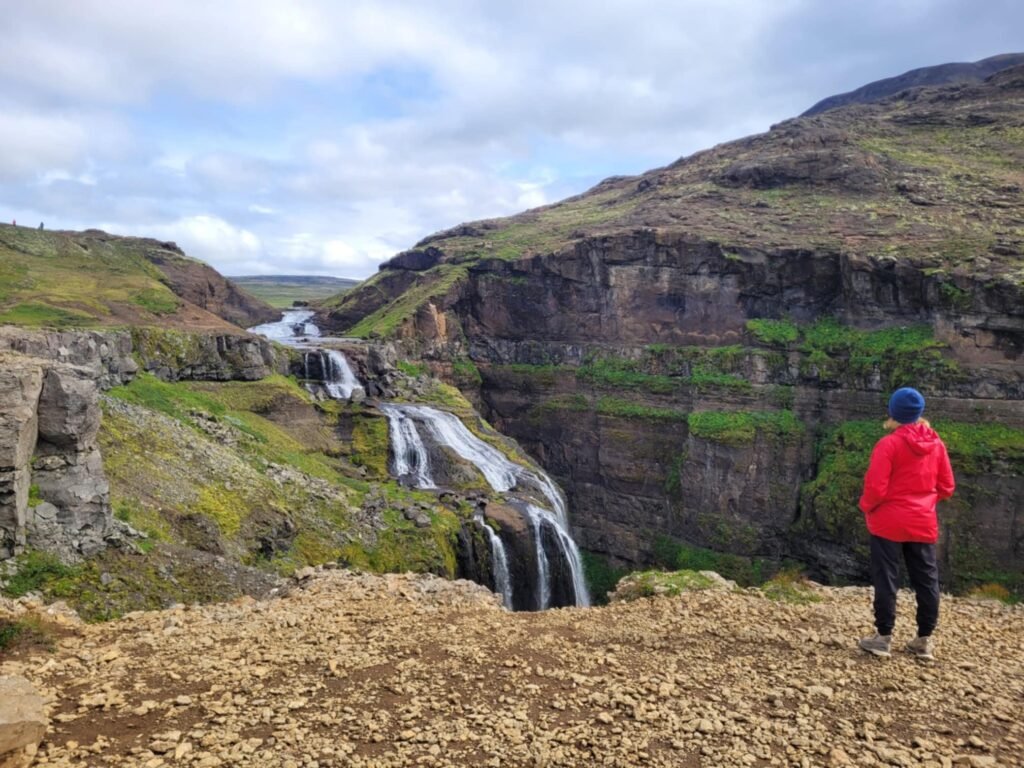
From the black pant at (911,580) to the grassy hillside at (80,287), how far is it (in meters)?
31.7

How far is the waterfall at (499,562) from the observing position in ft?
74.9

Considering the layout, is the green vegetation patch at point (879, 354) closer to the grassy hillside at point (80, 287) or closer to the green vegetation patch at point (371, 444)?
the green vegetation patch at point (371, 444)

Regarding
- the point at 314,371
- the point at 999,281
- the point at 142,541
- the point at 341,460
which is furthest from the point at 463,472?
the point at 999,281

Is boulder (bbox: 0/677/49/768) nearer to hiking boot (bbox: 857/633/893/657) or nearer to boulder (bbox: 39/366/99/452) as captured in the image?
boulder (bbox: 39/366/99/452)

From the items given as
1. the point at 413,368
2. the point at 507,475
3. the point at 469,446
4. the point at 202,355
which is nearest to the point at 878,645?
the point at 507,475

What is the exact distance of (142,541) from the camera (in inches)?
494

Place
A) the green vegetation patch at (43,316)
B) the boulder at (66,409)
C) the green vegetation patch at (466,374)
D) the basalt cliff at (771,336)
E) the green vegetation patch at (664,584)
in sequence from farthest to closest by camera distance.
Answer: the green vegetation patch at (466,374), the basalt cliff at (771,336), the green vegetation patch at (43,316), the boulder at (66,409), the green vegetation patch at (664,584)

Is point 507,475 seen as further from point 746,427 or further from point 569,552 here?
point 746,427

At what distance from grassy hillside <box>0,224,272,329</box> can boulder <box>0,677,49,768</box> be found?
2752cm

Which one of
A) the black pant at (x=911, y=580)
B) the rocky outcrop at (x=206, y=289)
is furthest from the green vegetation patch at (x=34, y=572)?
the rocky outcrop at (x=206, y=289)

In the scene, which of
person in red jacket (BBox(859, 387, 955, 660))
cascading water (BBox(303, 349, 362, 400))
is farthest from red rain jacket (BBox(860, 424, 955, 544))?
cascading water (BBox(303, 349, 362, 400))

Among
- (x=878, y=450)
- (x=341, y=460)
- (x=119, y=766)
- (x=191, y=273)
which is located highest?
(x=191, y=273)

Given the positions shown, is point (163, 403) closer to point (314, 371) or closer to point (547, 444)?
point (314, 371)

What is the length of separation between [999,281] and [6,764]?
129ft
